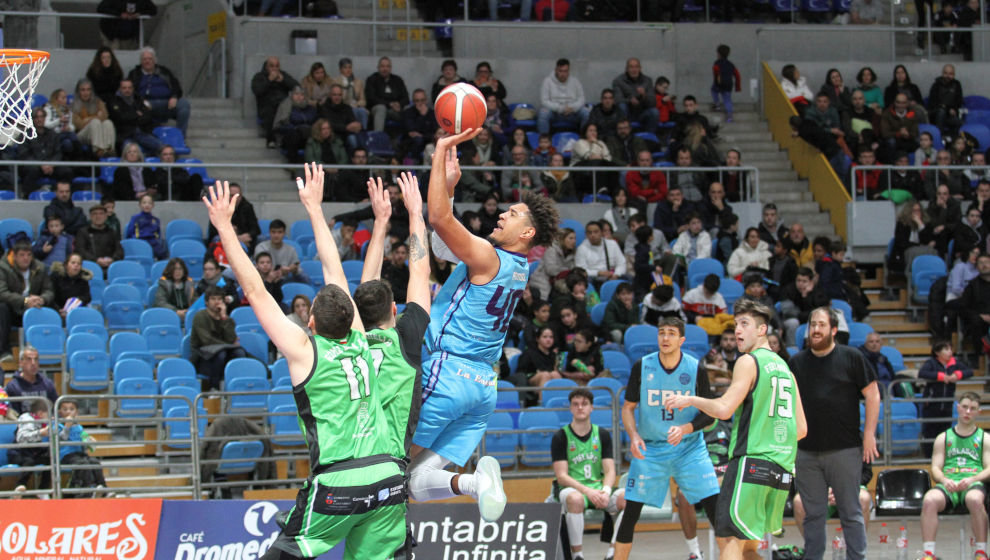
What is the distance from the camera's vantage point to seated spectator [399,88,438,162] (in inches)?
718

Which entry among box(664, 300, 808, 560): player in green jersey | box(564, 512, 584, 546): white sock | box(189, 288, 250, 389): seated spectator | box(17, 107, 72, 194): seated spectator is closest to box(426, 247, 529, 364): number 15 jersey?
box(664, 300, 808, 560): player in green jersey

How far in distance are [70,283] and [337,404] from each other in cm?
902

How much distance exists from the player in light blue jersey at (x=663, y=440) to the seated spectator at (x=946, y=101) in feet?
41.2

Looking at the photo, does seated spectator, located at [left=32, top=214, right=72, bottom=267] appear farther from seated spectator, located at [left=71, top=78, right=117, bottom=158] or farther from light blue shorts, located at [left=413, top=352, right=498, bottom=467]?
light blue shorts, located at [left=413, top=352, right=498, bottom=467]

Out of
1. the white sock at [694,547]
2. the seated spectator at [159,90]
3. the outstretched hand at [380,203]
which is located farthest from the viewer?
the seated spectator at [159,90]

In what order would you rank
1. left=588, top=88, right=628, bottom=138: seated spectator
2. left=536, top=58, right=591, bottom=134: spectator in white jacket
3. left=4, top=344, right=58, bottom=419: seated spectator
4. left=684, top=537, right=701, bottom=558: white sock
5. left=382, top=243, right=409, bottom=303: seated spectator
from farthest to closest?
1. left=536, top=58, right=591, bottom=134: spectator in white jacket
2. left=588, top=88, right=628, bottom=138: seated spectator
3. left=382, top=243, right=409, bottom=303: seated spectator
4. left=4, top=344, right=58, bottom=419: seated spectator
5. left=684, top=537, right=701, bottom=558: white sock

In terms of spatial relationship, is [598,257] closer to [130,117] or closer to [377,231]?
[130,117]

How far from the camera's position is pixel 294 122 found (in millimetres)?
18219

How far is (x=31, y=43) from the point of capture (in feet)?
63.3

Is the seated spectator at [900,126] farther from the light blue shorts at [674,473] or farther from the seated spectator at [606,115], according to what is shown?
the light blue shorts at [674,473]

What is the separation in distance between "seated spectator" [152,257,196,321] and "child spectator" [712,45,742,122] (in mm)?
10182

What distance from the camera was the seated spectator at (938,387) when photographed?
14.3 meters

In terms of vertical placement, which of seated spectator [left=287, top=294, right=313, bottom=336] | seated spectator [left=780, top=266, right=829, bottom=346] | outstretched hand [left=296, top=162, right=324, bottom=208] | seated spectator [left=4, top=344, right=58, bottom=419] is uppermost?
outstretched hand [left=296, top=162, right=324, bottom=208]

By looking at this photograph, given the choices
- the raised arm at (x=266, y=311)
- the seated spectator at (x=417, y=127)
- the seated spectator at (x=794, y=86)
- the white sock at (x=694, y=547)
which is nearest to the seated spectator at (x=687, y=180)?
the seated spectator at (x=794, y=86)
